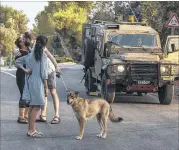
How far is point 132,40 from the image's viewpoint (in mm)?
13969

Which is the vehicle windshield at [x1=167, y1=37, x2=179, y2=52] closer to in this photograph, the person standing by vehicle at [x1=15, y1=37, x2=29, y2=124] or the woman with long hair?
the person standing by vehicle at [x1=15, y1=37, x2=29, y2=124]

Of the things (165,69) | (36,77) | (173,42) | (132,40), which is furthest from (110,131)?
(173,42)

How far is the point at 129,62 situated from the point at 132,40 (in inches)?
58.7

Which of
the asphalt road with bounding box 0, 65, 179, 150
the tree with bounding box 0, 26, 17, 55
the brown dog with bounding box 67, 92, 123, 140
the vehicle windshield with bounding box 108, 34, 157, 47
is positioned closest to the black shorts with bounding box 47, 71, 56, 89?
the asphalt road with bounding box 0, 65, 179, 150

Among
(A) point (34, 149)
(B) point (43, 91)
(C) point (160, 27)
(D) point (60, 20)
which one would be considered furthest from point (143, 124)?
(D) point (60, 20)

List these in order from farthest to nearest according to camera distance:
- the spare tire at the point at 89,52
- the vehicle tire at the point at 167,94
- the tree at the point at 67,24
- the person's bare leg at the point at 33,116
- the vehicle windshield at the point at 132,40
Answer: the tree at the point at 67,24 < the spare tire at the point at 89,52 < the vehicle windshield at the point at 132,40 < the vehicle tire at the point at 167,94 < the person's bare leg at the point at 33,116

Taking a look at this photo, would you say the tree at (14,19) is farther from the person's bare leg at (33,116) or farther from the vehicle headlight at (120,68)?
the person's bare leg at (33,116)

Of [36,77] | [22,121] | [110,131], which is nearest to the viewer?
[36,77]

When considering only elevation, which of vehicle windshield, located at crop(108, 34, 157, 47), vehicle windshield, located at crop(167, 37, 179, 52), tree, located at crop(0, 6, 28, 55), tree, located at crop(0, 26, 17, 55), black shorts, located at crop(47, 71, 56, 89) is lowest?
tree, located at crop(0, 26, 17, 55)

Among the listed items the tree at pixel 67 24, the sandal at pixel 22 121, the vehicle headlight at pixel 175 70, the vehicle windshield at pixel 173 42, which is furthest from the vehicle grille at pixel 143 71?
the tree at pixel 67 24

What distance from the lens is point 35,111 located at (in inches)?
319

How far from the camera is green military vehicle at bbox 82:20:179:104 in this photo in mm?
12625

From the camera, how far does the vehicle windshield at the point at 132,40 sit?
547 inches

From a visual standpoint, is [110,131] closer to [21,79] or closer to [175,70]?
[21,79]
